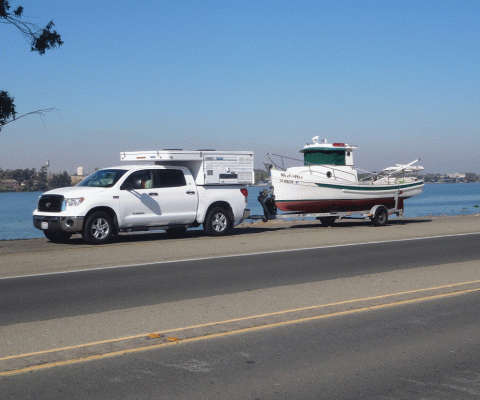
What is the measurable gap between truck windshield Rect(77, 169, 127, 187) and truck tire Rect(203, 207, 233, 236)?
298cm

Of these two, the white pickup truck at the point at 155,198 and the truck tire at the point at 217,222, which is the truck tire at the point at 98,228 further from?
the truck tire at the point at 217,222

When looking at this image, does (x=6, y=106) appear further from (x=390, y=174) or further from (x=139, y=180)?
(x=390, y=174)

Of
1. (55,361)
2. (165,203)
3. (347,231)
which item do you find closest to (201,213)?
(165,203)

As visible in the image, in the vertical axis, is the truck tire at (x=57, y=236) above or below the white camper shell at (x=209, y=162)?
below

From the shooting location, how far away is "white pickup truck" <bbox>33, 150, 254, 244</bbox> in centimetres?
1680

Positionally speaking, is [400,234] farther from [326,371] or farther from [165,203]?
[326,371]

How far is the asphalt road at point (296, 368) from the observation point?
546cm

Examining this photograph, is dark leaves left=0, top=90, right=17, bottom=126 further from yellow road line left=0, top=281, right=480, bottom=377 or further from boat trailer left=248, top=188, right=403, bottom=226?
yellow road line left=0, top=281, right=480, bottom=377

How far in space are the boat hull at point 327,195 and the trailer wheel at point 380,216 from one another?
506 mm

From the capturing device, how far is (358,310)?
8.71 m

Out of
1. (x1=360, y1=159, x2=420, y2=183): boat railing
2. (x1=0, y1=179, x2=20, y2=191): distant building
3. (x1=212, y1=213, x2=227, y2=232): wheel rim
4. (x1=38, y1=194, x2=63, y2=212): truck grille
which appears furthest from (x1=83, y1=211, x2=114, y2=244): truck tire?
(x1=0, y1=179, x2=20, y2=191): distant building

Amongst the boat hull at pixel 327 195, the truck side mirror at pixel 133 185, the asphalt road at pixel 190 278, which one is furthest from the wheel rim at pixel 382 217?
the truck side mirror at pixel 133 185

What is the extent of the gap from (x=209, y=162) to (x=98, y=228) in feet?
13.2

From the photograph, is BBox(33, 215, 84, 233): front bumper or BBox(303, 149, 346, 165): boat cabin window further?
BBox(303, 149, 346, 165): boat cabin window
